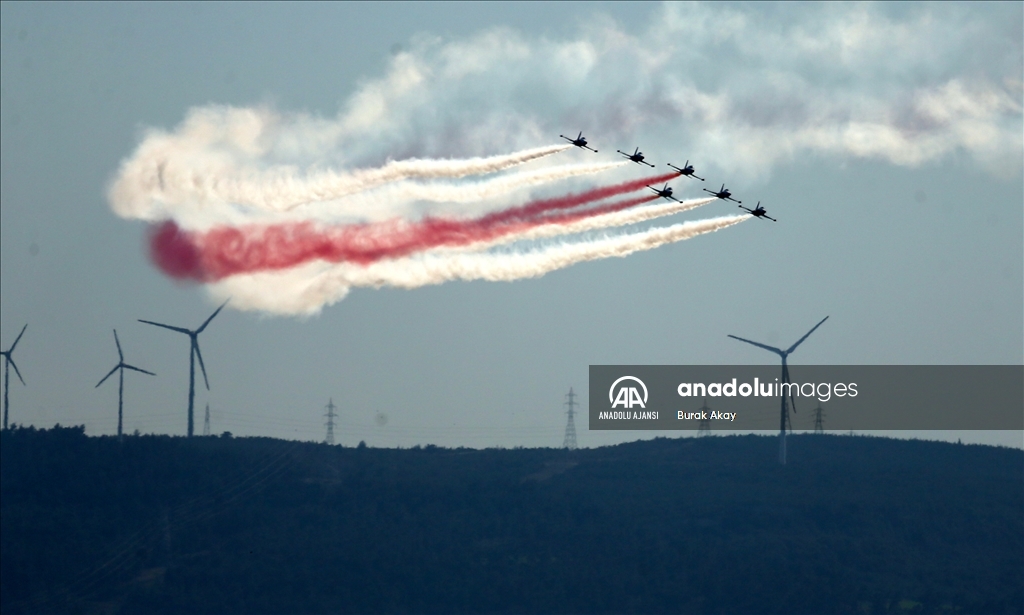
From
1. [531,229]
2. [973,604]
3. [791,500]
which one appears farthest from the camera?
[791,500]

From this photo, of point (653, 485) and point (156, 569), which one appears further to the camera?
point (653, 485)

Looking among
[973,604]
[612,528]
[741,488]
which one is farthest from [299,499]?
[973,604]

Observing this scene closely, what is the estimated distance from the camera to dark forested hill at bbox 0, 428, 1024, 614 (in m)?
161

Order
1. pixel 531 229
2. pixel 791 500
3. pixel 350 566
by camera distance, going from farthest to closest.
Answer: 1. pixel 791 500
2. pixel 350 566
3. pixel 531 229

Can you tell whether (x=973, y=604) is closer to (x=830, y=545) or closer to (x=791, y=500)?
(x=830, y=545)

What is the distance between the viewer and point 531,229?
126 m

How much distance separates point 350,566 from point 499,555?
611 inches

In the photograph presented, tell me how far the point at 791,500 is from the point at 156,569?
229 ft

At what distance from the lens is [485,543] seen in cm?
17888

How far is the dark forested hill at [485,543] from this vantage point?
161 meters

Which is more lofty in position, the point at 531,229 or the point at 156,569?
the point at 531,229

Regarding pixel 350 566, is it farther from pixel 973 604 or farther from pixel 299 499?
pixel 973 604

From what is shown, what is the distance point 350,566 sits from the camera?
170 m

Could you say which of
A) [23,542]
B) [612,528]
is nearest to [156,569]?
[23,542]
